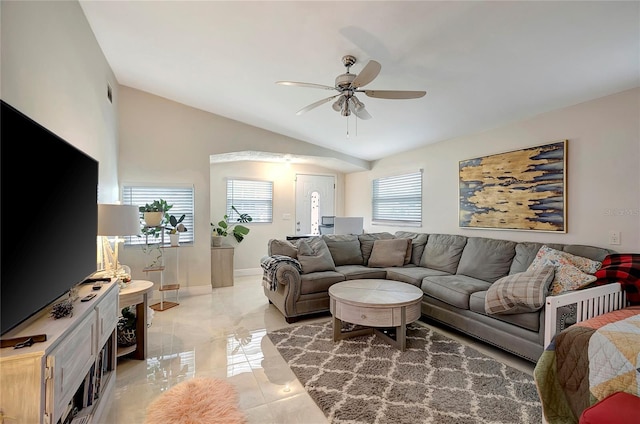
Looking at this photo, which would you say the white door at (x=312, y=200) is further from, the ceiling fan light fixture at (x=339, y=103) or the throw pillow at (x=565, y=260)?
the throw pillow at (x=565, y=260)

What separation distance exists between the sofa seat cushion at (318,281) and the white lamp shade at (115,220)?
6.15 ft

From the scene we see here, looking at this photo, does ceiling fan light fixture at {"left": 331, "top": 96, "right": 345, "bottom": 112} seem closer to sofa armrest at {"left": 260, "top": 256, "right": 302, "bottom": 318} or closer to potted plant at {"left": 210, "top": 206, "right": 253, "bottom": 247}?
sofa armrest at {"left": 260, "top": 256, "right": 302, "bottom": 318}

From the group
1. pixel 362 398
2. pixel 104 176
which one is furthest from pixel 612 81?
pixel 104 176

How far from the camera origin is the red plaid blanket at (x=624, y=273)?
2.27 metres

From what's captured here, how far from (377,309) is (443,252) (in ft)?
6.02

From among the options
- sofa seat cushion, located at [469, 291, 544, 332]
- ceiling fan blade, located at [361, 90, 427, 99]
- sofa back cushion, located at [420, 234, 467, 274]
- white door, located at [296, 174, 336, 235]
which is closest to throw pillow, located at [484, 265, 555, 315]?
sofa seat cushion, located at [469, 291, 544, 332]

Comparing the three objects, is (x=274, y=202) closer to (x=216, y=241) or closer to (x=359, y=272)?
(x=216, y=241)

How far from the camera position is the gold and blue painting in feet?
10.2

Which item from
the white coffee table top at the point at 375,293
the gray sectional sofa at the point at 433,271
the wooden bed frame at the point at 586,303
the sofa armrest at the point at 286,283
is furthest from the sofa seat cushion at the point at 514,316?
the sofa armrest at the point at 286,283

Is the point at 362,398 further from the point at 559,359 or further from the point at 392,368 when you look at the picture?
the point at 559,359

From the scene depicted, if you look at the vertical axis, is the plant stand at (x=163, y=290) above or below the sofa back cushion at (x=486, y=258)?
below

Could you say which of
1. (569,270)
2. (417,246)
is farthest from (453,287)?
(417,246)

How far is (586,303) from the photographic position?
83.4 inches

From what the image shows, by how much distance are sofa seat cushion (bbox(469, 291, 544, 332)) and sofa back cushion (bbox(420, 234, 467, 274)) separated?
1.00 meters
